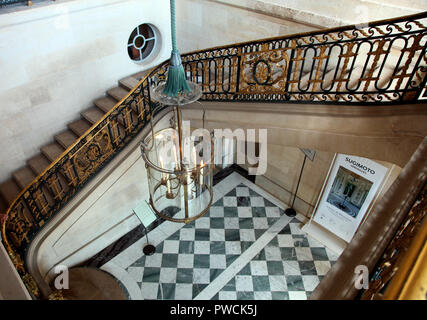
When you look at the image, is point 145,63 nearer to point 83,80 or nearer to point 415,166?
point 83,80

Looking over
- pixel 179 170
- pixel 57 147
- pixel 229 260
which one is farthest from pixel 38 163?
pixel 179 170

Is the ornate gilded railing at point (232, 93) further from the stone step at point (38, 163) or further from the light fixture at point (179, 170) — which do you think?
the light fixture at point (179, 170)

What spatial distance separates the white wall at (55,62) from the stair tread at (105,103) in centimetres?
14

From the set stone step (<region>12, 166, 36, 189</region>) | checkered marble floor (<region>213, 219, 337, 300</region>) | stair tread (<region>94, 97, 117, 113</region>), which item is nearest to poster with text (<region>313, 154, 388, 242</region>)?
checkered marble floor (<region>213, 219, 337, 300</region>)

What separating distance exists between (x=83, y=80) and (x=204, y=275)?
4.62 m

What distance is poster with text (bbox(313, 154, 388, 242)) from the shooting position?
217 inches

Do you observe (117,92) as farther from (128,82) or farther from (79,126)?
(79,126)

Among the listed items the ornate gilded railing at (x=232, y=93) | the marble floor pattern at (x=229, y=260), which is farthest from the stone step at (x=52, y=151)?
the marble floor pattern at (x=229, y=260)

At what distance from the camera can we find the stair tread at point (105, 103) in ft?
20.5

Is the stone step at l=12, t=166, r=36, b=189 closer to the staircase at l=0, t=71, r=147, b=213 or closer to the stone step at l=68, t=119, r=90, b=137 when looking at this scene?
the staircase at l=0, t=71, r=147, b=213

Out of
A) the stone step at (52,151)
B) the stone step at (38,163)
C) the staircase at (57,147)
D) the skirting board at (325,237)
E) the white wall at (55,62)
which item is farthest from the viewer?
the skirting board at (325,237)

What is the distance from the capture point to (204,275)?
240 inches

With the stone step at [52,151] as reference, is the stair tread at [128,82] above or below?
above

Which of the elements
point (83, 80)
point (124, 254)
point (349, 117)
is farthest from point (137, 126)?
point (349, 117)
